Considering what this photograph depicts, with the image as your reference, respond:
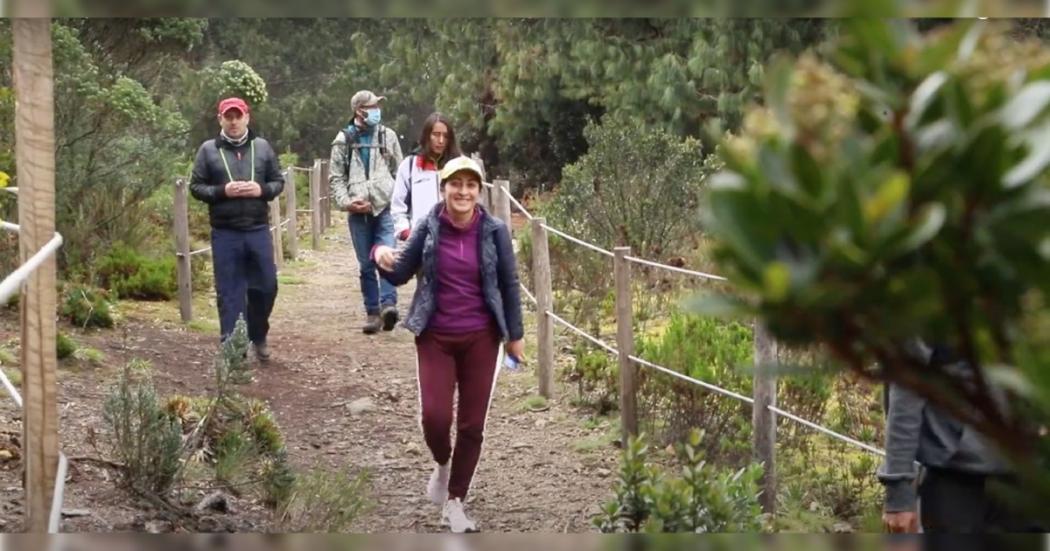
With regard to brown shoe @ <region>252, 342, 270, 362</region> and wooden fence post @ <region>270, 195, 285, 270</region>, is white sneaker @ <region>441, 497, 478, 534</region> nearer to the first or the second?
brown shoe @ <region>252, 342, 270, 362</region>

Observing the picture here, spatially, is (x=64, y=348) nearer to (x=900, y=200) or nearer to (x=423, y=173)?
(x=423, y=173)

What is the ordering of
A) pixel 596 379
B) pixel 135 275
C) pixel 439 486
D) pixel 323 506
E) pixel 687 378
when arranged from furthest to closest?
pixel 135 275 < pixel 596 379 < pixel 687 378 < pixel 439 486 < pixel 323 506

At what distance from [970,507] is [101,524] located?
209 cm

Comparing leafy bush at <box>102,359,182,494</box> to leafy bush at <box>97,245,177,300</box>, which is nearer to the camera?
leafy bush at <box>102,359,182,494</box>

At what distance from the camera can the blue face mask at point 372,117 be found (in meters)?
A: 5.79

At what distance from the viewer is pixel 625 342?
4.51 meters

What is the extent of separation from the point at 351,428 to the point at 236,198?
0.93 m

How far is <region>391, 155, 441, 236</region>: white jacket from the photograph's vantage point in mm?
4793

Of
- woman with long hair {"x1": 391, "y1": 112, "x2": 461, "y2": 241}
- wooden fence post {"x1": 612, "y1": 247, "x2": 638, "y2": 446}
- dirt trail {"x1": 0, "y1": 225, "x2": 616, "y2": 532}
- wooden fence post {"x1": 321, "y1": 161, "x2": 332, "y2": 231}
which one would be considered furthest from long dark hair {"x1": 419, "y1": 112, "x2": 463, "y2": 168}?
wooden fence post {"x1": 321, "y1": 161, "x2": 332, "y2": 231}

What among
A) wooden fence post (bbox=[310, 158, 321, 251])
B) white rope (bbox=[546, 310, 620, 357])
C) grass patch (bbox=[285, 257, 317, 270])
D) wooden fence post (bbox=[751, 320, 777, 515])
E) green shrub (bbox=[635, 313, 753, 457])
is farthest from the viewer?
wooden fence post (bbox=[310, 158, 321, 251])

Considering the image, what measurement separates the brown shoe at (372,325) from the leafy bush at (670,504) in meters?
3.83

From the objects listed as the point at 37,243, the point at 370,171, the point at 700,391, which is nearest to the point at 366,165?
the point at 370,171

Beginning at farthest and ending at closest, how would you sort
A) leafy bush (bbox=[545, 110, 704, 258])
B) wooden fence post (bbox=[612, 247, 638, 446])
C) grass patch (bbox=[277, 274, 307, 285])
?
1. grass patch (bbox=[277, 274, 307, 285])
2. leafy bush (bbox=[545, 110, 704, 258])
3. wooden fence post (bbox=[612, 247, 638, 446])

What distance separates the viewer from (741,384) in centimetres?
452
